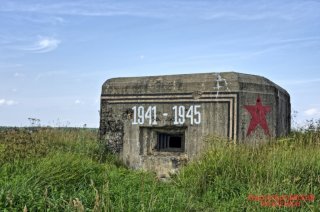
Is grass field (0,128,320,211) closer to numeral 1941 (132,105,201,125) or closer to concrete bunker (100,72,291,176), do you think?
concrete bunker (100,72,291,176)

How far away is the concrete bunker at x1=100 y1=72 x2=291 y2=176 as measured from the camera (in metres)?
8.89

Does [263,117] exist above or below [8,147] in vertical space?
above

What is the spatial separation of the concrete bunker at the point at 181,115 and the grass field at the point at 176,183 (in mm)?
846

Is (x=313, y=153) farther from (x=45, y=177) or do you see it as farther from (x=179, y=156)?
(x=45, y=177)

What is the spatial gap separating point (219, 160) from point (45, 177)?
9.13 feet

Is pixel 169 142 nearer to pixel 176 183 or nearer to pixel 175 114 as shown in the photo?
pixel 175 114

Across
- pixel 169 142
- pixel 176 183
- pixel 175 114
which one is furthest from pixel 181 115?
pixel 176 183

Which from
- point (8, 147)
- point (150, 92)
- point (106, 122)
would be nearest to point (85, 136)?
point (106, 122)

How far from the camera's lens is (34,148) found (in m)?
8.09

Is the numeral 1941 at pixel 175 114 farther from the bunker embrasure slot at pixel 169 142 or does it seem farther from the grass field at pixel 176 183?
the grass field at pixel 176 183

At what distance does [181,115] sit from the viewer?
9219mm

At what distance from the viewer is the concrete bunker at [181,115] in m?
8.89

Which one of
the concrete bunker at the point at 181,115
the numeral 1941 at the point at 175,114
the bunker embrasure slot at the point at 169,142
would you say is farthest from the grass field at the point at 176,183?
the bunker embrasure slot at the point at 169,142

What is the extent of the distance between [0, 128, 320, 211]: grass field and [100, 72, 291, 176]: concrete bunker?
2.78ft
